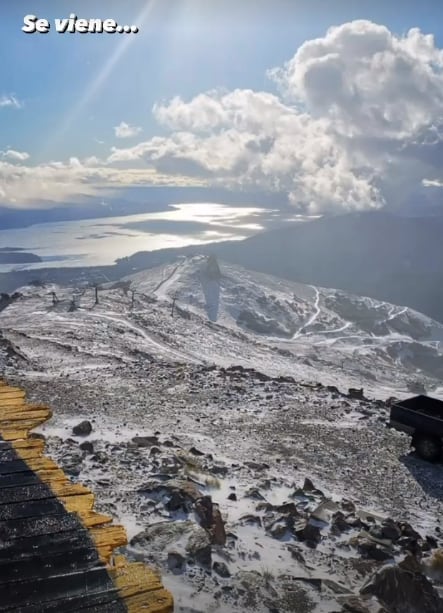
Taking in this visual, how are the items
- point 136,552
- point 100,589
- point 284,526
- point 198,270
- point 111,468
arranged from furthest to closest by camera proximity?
point 198,270 → point 111,468 → point 284,526 → point 136,552 → point 100,589

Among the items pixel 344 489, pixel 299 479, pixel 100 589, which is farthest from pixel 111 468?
pixel 100 589

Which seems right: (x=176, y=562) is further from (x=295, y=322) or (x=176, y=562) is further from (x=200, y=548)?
(x=295, y=322)

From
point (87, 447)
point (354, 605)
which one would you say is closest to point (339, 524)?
point (354, 605)

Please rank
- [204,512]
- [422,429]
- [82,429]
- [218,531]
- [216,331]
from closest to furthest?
[218,531], [204,512], [82,429], [422,429], [216,331]

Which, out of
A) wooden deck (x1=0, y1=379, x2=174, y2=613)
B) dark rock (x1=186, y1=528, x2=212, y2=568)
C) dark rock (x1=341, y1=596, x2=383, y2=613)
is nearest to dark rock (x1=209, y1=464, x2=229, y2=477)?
dark rock (x1=186, y1=528, x2=212, y2=568)

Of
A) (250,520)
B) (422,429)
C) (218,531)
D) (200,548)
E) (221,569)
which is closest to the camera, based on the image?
(221,569)

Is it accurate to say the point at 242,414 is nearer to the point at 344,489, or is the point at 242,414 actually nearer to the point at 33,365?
the point at 344,489

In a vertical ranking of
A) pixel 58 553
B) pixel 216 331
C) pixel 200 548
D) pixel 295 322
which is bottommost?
pixel 295 322
